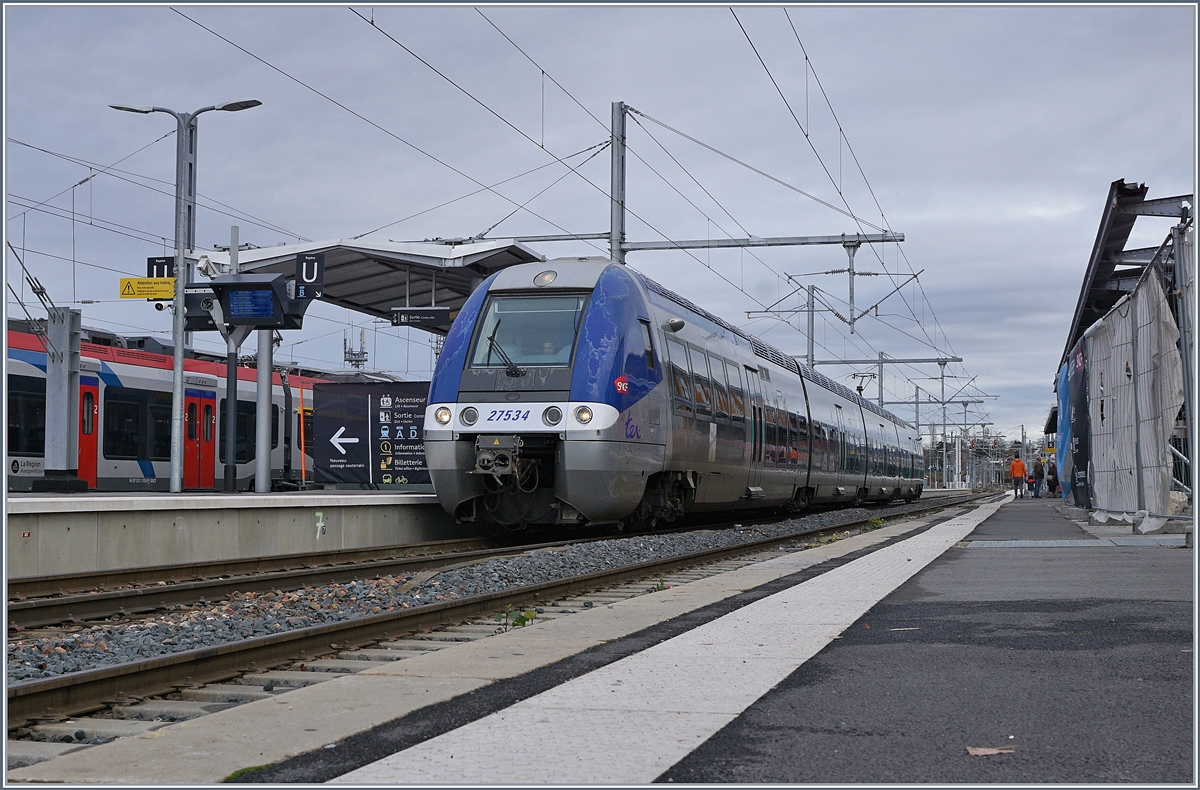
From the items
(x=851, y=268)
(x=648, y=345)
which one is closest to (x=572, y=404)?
(x=648, y=345)

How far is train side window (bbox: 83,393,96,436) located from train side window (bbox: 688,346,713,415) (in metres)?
13.4

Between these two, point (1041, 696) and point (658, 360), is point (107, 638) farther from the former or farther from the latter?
point (658, 360)

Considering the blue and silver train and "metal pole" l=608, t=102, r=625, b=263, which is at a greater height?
"metal pole" l=608, t=102, r=625, b=263

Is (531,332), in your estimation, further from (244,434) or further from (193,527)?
(244,434)

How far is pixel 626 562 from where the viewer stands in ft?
40.6

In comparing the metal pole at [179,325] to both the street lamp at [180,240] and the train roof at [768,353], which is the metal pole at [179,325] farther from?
the train roof at [768,353]

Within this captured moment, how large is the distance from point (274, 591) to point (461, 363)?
4.77 metres

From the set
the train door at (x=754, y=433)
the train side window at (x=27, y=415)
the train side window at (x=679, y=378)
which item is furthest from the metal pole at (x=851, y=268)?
the train side window at (x=27, y=415)

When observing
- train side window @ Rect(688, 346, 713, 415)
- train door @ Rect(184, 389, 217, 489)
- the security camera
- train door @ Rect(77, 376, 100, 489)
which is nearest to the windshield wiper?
train side window @ Rect(688, 346, 713, 415)

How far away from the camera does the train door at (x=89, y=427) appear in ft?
75.9

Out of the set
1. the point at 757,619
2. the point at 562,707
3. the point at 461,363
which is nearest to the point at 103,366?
the point at 461,363

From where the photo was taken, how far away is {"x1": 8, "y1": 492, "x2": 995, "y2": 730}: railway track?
491 cm

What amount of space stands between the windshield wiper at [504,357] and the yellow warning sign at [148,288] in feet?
34.0

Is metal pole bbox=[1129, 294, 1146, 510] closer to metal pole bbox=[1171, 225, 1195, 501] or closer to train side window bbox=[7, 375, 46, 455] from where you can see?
metal pole bbox=[1171, 225, 1195, 501]
